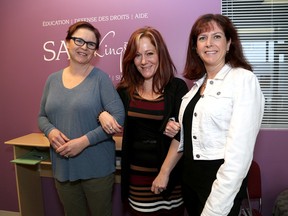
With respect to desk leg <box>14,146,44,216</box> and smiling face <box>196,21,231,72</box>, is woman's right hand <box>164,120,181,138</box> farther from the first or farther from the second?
desk leg <box>14,146,44,216</box>

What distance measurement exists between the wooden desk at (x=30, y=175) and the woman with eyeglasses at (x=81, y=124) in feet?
1.56

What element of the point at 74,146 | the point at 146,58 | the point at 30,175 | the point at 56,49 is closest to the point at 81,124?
the point at 74,146

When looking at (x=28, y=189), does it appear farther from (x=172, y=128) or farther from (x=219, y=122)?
(x=219, y=122)

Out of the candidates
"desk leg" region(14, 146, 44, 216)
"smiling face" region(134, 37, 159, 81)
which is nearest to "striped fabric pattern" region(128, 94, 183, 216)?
"smiling face" region(134, 37, 159, 81)

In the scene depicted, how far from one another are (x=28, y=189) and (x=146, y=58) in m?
1.72

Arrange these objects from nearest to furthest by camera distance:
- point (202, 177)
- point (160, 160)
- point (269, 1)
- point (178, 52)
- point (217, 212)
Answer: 1. point (217, 212)
2. point (202, 177)
3. point (160, 160)
4. point (269, 1)
5. point (178, 52)

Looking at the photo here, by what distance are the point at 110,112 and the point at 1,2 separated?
1817mm

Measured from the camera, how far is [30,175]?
94.7 inches

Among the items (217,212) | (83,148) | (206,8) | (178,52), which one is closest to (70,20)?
(178,52)

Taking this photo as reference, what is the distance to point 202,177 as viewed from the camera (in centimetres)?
119

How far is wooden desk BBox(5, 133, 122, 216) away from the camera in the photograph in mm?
2197

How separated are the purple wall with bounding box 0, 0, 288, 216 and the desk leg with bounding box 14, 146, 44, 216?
4.7 inches

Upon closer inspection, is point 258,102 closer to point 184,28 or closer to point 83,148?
point 83,148

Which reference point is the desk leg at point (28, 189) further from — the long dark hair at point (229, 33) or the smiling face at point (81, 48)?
the long dark hair at point (229, 33)
